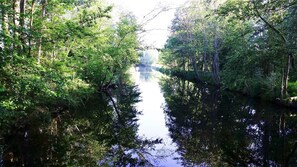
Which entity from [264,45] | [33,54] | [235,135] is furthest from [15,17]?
[264,45]

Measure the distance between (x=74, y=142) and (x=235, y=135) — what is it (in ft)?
26.3

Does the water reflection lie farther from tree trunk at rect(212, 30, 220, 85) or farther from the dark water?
tree trunk at rect(212, 30, 220, 85)

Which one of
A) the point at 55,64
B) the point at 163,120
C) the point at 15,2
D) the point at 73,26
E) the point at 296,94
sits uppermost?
the point at 15,2

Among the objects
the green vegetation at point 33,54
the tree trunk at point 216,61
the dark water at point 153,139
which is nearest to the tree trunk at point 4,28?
the green vegetation at point 33,54

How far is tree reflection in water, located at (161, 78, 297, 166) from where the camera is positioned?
446 inches

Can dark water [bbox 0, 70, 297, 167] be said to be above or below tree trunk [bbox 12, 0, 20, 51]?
below

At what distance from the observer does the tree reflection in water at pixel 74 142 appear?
1080 cm

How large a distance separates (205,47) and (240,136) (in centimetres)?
3041

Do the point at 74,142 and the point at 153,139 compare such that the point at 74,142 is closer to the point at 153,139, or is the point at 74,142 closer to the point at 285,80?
the point at 153,139

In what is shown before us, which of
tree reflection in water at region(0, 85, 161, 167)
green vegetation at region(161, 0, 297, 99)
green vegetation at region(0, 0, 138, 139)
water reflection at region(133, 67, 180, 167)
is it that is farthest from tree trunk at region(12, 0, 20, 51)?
green vegetation at region(161, 0, 297, 99)

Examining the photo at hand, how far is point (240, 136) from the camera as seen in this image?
14750 mm

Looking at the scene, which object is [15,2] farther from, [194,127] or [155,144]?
[194,127]

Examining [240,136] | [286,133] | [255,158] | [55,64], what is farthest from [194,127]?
[55,64]

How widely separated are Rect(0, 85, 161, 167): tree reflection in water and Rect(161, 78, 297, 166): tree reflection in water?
212 centimetres
